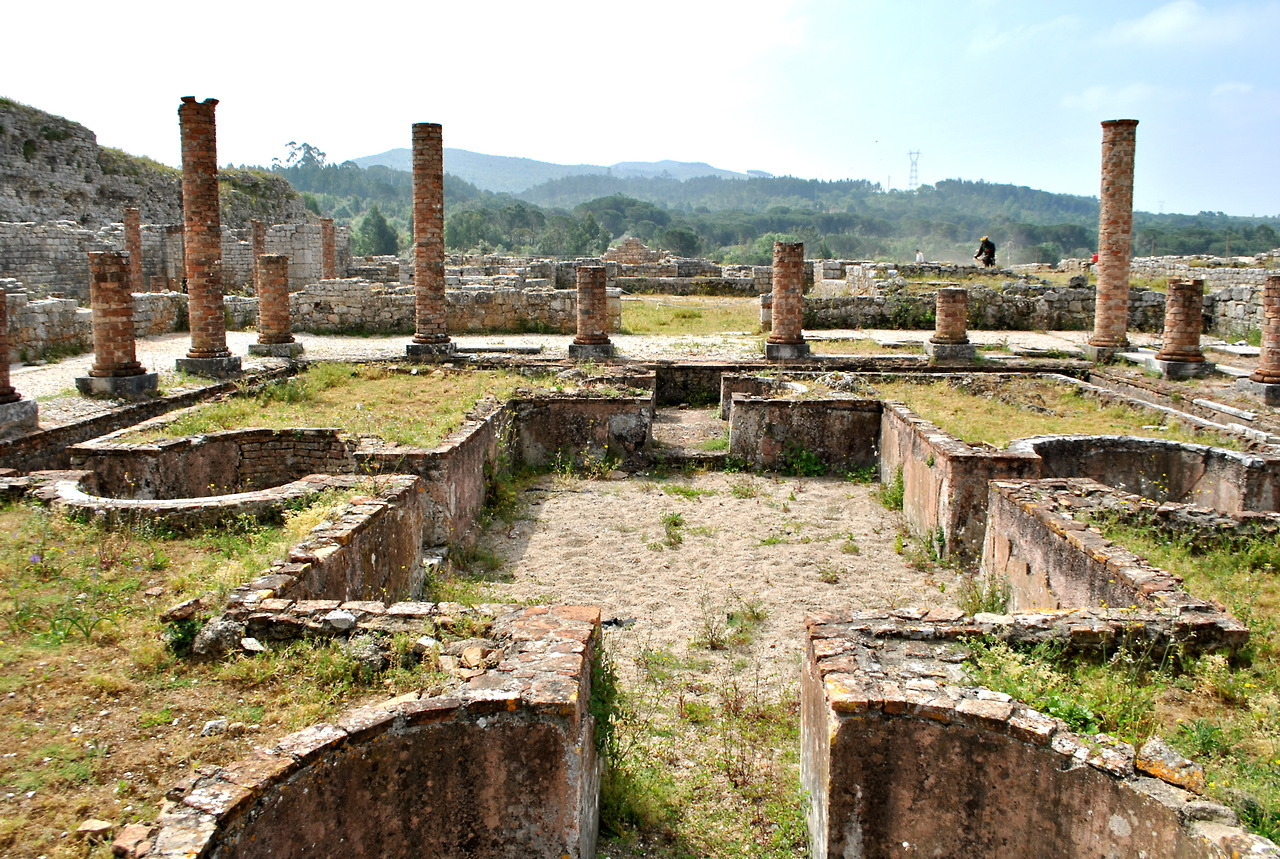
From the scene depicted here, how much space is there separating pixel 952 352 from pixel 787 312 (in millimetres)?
3180

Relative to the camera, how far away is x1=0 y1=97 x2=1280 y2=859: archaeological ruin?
13.3 feet

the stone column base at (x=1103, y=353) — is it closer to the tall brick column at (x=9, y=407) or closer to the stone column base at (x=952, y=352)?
the stone column base at (x=952, y=352)

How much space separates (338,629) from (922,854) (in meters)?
3.13

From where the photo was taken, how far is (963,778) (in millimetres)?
4199

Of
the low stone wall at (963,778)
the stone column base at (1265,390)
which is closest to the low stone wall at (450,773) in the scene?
the low stone wall at (963,778)

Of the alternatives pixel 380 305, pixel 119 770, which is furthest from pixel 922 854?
pixel 380 305

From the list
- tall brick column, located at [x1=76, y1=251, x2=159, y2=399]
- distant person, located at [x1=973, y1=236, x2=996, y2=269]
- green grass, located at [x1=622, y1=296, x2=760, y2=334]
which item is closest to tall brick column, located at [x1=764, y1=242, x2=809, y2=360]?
green grass, located at [x1=622, y1=296, x2=760, y2=334]

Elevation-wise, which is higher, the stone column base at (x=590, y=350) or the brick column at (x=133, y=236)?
the brick column at (x=133, y=236)

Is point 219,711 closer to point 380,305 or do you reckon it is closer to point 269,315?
point 269,315

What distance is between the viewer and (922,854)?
14.0 ft

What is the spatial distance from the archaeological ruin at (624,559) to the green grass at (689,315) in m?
2.90

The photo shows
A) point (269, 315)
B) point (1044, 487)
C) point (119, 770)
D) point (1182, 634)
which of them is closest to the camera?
point (119, 770)

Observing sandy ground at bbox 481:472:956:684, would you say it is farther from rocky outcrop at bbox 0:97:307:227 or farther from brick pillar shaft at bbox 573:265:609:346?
rocky outcrop at bbox 0:97:307:227

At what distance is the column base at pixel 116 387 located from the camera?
13.1 metres
